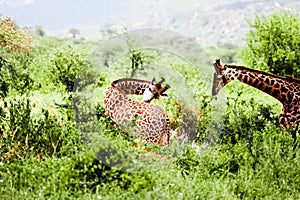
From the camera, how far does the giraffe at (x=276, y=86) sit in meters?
4.59

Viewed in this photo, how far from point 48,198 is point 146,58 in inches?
54.9

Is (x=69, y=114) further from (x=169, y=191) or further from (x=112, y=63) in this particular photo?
(x=169, y=191)

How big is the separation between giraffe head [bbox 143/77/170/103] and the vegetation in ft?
0.24

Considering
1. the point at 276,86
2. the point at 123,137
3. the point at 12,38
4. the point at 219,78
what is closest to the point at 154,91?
the point at 123,137

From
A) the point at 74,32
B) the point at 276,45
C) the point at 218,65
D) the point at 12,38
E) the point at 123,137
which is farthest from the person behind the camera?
the point at 74,32

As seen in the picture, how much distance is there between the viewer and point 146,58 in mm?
4309

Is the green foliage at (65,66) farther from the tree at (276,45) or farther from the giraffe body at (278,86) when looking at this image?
the tree at (276,45)

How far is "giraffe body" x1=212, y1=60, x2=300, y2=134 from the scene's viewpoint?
4613 mm

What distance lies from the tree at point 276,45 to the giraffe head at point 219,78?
1580 mm

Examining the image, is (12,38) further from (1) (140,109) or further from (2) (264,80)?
(2) (264,80)

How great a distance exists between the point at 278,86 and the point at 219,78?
1.63 feet

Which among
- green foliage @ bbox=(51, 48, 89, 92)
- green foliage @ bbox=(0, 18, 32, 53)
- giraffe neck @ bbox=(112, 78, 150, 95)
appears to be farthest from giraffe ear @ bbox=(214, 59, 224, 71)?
green foliage @ bbox=(0, 18, 32, 53)

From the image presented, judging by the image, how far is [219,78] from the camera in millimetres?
4582

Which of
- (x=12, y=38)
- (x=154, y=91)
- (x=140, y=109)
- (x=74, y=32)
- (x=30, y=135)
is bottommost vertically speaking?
(x=30, y=135)
